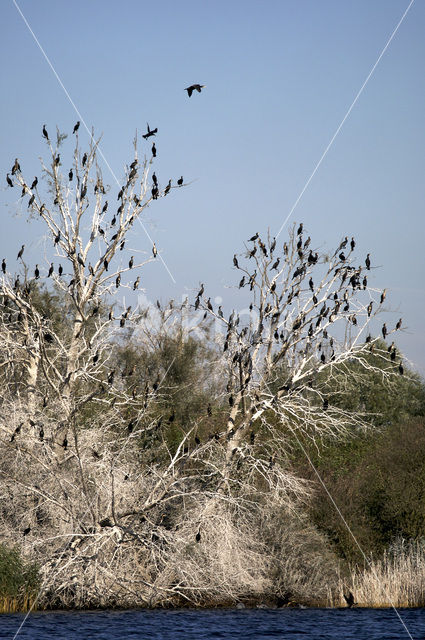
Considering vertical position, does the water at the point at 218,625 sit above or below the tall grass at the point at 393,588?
below

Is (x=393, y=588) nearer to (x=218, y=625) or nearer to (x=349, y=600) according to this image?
(x=349, y=600)

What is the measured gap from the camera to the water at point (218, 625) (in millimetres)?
20219

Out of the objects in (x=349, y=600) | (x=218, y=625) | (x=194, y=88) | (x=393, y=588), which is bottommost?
(x=218, y=625)

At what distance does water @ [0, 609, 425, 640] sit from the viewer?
66.3 ft

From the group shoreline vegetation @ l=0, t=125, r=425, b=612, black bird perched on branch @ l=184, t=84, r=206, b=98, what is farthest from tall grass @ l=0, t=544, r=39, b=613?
black bird perched on branch @ l=184, t=84, r=206, b=98

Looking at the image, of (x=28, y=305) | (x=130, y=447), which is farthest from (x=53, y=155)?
(x=130, y=447)

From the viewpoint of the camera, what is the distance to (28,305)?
26.5m

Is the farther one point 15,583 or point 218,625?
point 15,583

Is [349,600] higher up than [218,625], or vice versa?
[349,600]

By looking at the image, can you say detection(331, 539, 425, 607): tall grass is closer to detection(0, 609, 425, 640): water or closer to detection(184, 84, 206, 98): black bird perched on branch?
detection(0, 609, 425, 640): water

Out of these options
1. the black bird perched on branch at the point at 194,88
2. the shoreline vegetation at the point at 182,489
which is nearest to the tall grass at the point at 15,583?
the shoreline vegetation at the point at 182,489

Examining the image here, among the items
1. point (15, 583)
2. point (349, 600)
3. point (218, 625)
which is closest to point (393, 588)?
point (349, 600)

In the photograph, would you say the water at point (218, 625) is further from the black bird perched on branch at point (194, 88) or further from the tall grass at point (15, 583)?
the black bird perched on branch at point (194, 88)

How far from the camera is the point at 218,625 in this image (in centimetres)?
2181
